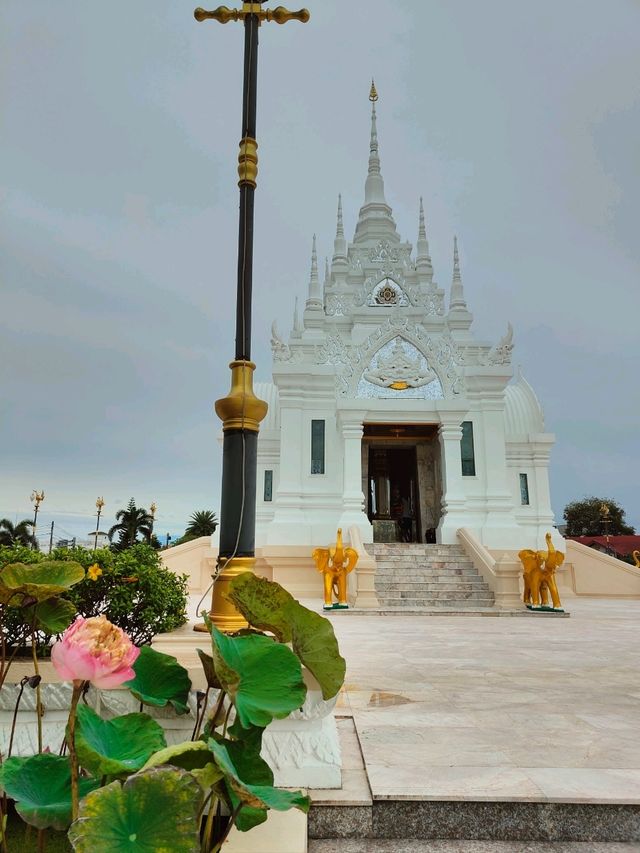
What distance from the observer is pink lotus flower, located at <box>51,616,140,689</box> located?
51.8 inches

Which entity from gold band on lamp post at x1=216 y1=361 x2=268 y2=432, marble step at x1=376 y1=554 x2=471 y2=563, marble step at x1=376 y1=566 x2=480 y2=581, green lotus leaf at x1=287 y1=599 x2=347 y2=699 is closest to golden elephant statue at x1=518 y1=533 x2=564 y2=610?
marble step at x1=376 y1=566 x2=480 y2=581

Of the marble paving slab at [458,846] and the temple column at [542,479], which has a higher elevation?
the temple column at [542,479]

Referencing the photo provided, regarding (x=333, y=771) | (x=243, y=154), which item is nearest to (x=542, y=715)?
(x=333, y=771)

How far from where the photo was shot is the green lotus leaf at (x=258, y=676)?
4.77ft

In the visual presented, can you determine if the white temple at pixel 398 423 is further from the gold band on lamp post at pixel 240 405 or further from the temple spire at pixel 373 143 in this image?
the gold band on lamp post at pixel 240 405

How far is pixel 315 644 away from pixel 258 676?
0.24 metres

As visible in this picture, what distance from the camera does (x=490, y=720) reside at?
3.27 meters

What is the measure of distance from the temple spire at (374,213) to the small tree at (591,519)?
36.0 m

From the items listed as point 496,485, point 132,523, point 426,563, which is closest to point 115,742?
point 426,563

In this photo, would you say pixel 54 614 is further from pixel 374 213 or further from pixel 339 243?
pixel 374 213

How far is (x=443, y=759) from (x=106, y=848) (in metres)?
1.76

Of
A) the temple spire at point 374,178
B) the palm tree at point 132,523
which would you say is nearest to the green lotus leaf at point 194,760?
the temple spire at point 374,178

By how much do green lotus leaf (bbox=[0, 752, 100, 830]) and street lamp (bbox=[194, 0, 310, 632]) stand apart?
157 cm

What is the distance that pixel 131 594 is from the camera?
4.20 m
